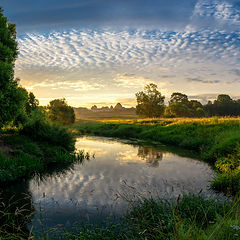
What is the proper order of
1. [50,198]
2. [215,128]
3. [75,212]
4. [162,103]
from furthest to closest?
[162,103] → [215,128] → [50,198] → [75,212]

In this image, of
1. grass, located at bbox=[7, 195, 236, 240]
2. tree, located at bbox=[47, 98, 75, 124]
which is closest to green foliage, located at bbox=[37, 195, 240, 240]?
grass, located at bbox=[7, 195, 236, 240]

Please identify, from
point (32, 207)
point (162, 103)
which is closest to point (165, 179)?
point (32, 207)

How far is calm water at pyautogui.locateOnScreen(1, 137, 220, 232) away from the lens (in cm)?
748

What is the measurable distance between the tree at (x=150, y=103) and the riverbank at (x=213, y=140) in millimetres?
27966

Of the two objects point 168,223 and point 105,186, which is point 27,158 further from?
point 168,223

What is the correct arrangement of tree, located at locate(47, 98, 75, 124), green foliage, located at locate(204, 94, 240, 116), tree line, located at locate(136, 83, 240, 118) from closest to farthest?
tree, located at locate(47, 98, 75, 124)
tree line, located at locate(136, 83, 240, 118)
green foliage, located at locate(204, 94, 240, 116)

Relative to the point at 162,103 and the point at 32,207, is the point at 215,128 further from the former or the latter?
the point at 162,103

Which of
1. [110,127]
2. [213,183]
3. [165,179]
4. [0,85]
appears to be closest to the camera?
[213,183]

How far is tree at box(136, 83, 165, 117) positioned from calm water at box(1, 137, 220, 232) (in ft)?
169

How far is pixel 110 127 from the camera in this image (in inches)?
1756

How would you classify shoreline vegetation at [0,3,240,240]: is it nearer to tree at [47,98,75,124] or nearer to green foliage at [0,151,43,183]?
green foliage at [0,151,43,183]

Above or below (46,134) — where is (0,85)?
above

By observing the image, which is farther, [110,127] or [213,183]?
[110,127]

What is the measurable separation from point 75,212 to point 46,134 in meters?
10.2
